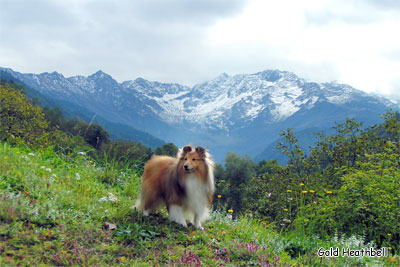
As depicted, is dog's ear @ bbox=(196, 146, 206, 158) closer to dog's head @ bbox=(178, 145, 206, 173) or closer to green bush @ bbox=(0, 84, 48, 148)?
dog's head @ bbox=(178, 145, 206, 173)

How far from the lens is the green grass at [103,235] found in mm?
4672

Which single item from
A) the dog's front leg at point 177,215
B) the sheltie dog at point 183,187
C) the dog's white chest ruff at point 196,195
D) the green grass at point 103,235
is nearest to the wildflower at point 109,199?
the green grass at point 103,235

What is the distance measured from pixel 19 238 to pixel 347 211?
645 centimetres

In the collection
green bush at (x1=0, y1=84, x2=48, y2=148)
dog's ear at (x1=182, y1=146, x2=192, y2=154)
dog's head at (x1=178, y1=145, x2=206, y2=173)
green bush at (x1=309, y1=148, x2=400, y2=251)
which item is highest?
green bush at (x1=0, y1=84, x2=48, y2=148)

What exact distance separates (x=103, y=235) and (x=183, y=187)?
61.0 inches

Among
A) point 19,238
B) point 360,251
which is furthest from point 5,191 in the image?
point 360,251

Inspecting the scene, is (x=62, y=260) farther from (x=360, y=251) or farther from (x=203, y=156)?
(x=360, y=251)

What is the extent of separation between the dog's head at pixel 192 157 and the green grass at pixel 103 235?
111 cm

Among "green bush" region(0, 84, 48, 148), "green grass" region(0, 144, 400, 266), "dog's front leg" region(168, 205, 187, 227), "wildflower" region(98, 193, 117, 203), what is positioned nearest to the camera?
"green grass" region(0, 144, 400, 266)

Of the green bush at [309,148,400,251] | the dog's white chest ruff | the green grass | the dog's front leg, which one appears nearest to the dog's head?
the dog's white chest ruff

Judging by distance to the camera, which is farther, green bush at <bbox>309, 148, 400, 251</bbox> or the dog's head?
green bush at <bbox>309, 148, 400, 251</bbox>

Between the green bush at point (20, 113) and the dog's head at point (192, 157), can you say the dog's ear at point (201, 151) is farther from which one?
the green bush at point (20, 113)

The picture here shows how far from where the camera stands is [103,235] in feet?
17.5

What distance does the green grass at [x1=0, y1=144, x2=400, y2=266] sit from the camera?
4.67 metres
